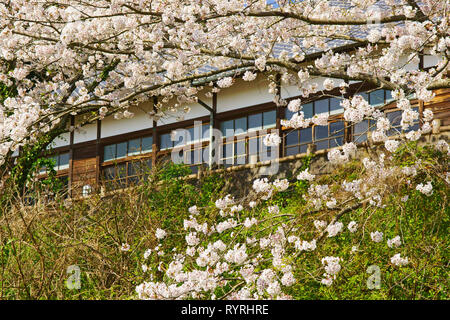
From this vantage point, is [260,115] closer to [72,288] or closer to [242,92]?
[242,92]

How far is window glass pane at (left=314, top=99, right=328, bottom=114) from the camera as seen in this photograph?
38.3 ft

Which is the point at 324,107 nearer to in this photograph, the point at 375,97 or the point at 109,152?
the point at 375,97

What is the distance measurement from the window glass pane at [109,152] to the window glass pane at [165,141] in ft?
4.57

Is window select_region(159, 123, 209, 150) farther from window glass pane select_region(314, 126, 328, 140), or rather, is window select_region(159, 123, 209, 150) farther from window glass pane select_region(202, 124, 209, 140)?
window glass pane select_region(314, 126, 328, 140)

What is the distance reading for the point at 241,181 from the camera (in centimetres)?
1102

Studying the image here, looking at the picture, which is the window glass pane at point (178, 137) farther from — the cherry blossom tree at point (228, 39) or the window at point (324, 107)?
the cherry blossom tree at point (228, 39)

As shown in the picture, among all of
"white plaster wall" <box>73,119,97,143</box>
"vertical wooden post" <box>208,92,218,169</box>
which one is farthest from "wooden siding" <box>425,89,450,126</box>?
"white plaster wall" <box>73,119,97,143</box>

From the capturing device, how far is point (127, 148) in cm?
1436

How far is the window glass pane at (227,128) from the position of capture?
12.8m

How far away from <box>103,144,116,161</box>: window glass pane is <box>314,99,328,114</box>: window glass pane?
5.05m

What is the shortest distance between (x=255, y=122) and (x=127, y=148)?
3.38 meters

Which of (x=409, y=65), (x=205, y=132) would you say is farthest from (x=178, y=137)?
(x=409, y=65)

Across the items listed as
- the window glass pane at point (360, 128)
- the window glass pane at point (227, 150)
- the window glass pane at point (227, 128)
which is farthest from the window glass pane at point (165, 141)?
the window glass pane at point (360, 128)

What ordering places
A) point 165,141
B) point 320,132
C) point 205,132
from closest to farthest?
point 320,132 → point 205,132 → point 165,141
